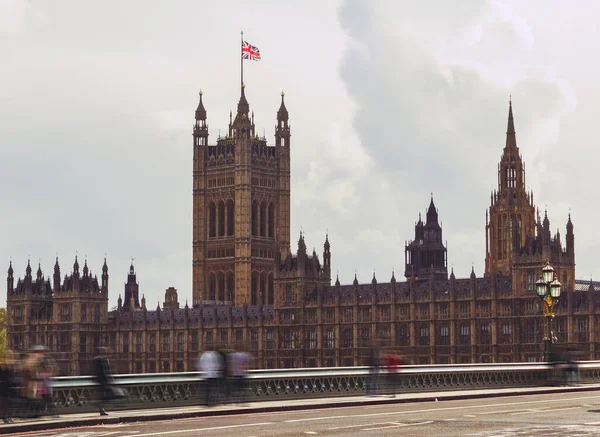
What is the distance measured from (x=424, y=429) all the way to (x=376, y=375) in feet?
49.8

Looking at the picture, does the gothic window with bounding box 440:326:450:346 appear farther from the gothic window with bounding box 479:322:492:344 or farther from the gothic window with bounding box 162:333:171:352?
the gothic window with bounding box 162:333:171:352

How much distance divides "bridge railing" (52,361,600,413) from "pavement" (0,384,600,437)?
0.64 metres

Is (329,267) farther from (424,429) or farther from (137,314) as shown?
(424,429)

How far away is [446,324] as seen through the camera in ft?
466

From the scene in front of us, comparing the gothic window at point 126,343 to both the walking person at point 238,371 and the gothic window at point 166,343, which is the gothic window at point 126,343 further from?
the walking person at point 238,371

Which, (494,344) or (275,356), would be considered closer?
(494,344)

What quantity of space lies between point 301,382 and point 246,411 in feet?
24.0

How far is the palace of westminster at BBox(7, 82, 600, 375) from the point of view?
446ft

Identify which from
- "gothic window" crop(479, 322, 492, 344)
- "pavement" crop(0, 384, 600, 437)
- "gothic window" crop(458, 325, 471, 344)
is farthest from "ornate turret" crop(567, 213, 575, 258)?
"pavement" crop(0, 384, 600, 437)

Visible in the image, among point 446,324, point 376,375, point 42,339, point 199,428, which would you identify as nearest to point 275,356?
point 446,324

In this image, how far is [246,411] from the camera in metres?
38.0

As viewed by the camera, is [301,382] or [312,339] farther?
[312,339]

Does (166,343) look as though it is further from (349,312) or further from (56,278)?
(349,312)

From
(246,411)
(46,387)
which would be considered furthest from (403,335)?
(46,387)
